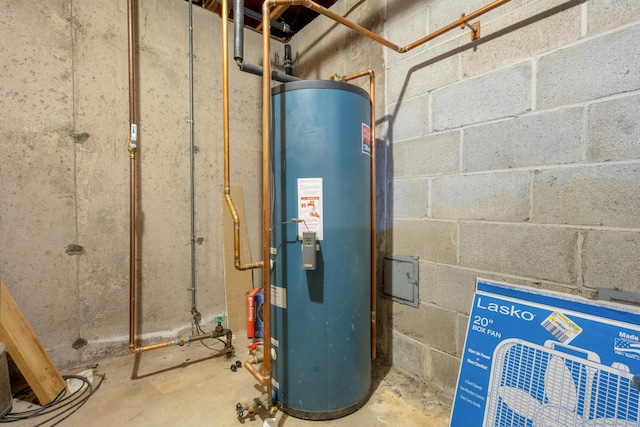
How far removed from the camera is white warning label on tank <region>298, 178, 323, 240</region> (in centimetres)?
124

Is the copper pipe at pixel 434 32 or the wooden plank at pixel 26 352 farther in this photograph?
the wooden plank at pixel 26 352

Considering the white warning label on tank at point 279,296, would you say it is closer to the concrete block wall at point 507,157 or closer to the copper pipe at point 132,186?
the concrete block wall at point 507,157

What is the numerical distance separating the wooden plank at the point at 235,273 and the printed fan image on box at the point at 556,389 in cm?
171

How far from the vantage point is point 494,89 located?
1.24m

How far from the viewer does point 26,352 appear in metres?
1.41

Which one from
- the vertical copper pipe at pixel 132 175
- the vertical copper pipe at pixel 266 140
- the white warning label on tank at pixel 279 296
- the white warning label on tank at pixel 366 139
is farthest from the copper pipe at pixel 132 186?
the white warning label on tank at pixel 366 139

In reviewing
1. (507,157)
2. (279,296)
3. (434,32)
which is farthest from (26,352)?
Answer: (434,32)

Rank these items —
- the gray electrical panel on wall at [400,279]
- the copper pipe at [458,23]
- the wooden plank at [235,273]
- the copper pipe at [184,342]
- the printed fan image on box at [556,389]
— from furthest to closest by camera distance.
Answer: the wooden plank at [235,273], the copper pipe at [184,342], the gray electrical panel on wall at [400,279], the copper pipe at [458,23], the printed fan image on box at [556,389]

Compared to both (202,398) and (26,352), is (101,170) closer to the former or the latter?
(26,352)

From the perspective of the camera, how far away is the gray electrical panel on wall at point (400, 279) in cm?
156

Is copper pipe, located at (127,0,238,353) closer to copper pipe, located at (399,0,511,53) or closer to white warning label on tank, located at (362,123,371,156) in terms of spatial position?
white warning label on tank, located at (362,123,371,156)

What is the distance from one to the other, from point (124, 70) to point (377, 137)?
1.66 m

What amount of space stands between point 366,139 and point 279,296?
2.82 ft

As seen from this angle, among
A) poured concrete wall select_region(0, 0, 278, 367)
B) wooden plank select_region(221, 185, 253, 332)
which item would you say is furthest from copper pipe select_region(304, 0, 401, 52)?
wooden plank select_region(221, 185, 253, 332)
